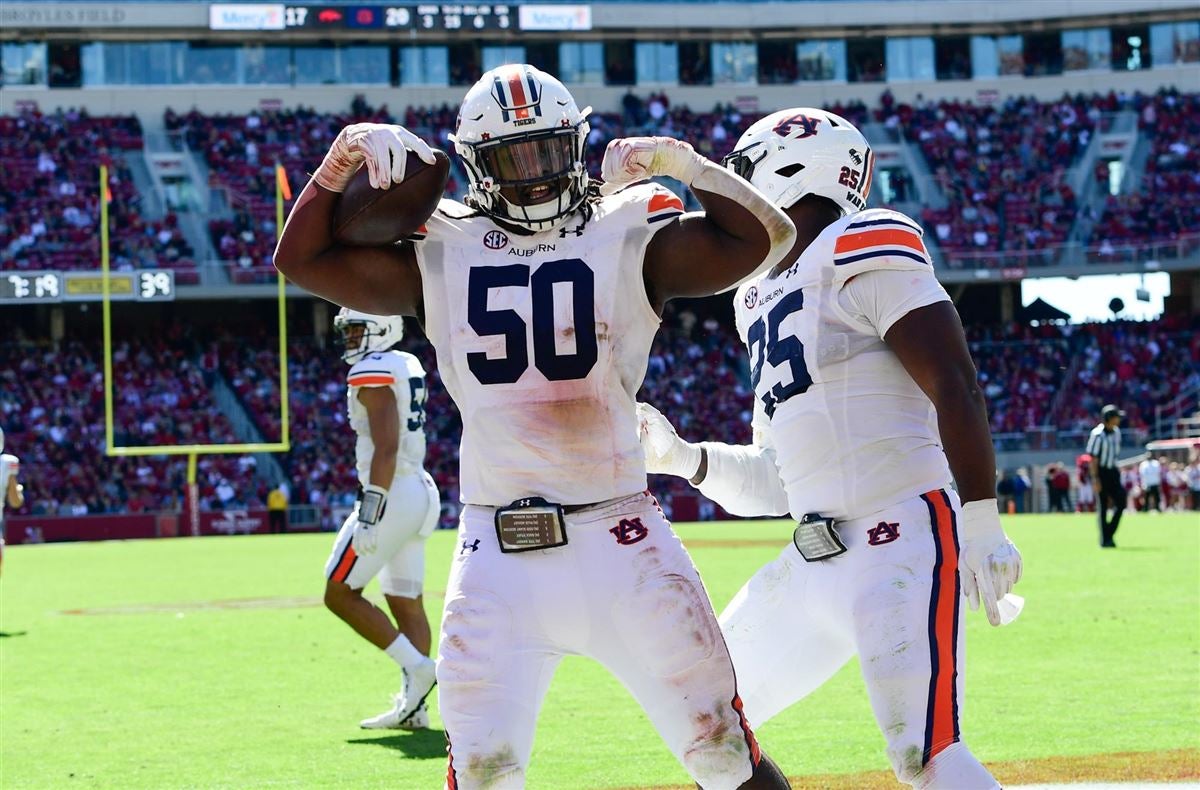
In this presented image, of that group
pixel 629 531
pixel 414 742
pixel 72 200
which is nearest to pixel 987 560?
pixel 629 531

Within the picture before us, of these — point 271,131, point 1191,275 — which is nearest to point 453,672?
point 271,131

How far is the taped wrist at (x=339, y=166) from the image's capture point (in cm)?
422

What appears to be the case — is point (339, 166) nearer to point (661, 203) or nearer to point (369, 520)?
point (661, 203)

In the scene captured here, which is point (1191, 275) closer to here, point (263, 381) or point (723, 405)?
point (723, 405)

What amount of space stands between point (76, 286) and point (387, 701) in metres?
29.6

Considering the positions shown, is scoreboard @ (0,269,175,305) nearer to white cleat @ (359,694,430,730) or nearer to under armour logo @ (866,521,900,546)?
white cleat @ (359,694,430,730)

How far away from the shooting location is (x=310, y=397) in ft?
125

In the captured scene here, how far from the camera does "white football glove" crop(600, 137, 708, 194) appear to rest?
13.6 ft

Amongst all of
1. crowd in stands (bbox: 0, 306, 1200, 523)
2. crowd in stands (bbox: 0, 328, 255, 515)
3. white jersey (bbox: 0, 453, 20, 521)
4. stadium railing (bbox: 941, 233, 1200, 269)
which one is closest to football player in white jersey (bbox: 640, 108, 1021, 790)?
white jersey (bbox: 0, 453, 20, 521)

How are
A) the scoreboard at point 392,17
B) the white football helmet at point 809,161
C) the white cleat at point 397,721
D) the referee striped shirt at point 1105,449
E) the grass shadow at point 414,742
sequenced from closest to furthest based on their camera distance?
the white football helmet at point 809,161 < the grass shadow at point 414,742 < the white cleat at point 397,721 < the referee striped shirt at point 1105,449 < the scoreboard at point 392,17

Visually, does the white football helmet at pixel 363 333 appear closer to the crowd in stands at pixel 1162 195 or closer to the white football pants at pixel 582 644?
the white football pants at pixel 582 644

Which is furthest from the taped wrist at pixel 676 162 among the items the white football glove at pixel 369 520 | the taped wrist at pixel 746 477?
the white football glove at pixel 369 520

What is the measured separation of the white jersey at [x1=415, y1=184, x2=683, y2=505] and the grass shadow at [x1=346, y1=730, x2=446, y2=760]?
12.2 feet

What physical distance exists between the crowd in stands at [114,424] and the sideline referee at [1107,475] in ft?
67.4
